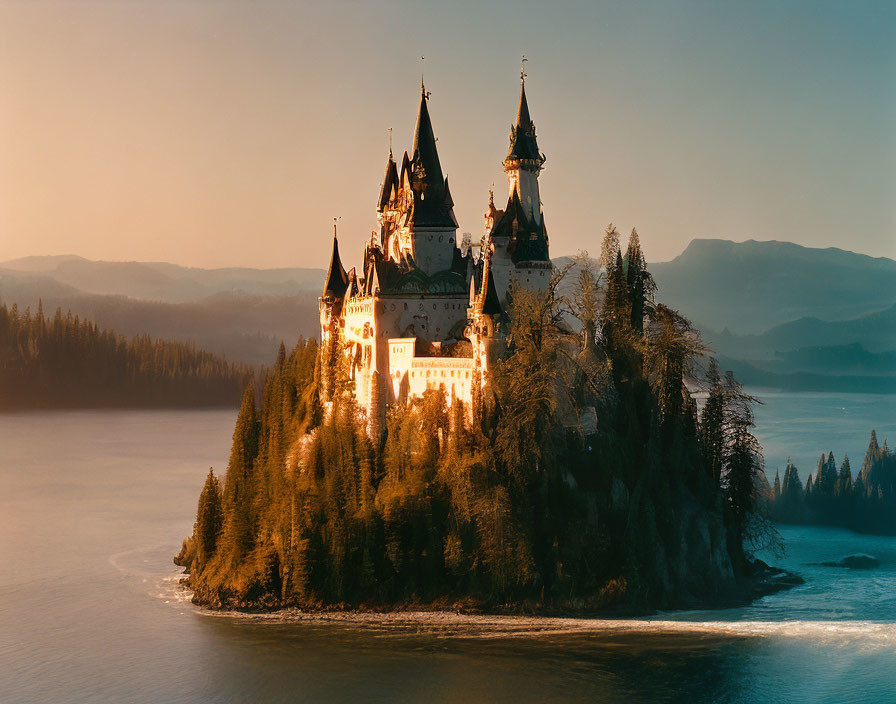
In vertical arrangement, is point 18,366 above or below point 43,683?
above

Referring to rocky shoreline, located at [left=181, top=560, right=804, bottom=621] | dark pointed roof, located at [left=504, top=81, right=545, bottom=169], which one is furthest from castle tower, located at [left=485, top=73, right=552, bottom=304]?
rocky shoreline, located at [left=181, top=560, right=804, bottom=621]

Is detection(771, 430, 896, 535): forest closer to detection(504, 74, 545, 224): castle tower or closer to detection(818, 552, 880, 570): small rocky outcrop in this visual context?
detection(818, 552, 880, 570): small rocky outcrop

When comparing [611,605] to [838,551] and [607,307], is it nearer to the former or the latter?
[607,307]

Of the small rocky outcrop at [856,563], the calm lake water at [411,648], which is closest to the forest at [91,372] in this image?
the calm lake water at [411,648]

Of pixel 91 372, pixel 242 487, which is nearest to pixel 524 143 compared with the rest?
pixel 242 487

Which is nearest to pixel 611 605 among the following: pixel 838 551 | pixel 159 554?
pixel 838 551

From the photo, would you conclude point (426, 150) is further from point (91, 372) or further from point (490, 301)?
point (91, 372)

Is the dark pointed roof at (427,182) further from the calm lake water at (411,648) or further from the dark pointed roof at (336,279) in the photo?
the calm lake water at (411,648)
